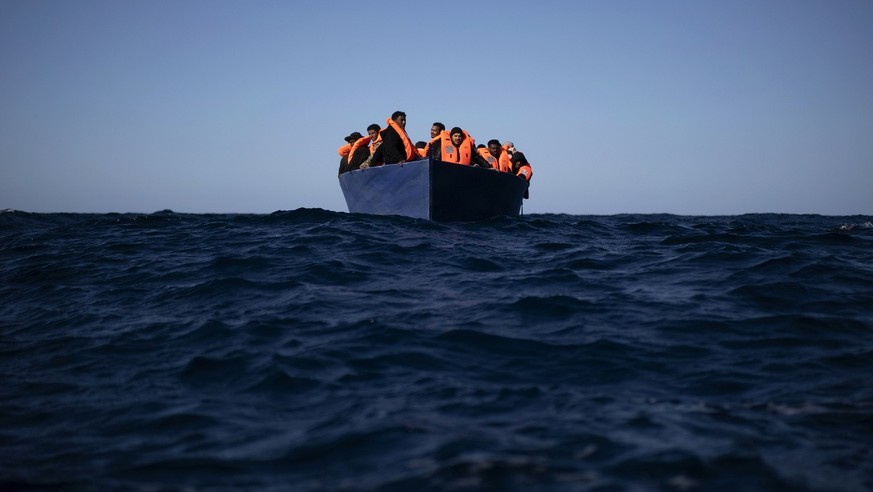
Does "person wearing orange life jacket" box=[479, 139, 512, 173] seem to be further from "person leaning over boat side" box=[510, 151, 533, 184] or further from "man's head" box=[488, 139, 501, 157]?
"person leaning over boat side" box=[510, 151, 533, 184]

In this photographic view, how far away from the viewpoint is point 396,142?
16250 mm

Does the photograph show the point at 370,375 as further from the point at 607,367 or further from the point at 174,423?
the point at 607,367

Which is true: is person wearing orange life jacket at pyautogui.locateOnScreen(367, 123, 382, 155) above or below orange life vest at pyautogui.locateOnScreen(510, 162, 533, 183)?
above

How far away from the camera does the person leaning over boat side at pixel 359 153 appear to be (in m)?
18.2

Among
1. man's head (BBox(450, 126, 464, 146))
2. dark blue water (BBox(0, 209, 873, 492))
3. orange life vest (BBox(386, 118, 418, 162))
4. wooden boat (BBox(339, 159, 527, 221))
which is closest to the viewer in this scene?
dark blue water (BBox(0, 209, 873, 492))

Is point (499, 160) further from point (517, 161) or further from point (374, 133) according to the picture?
point (374, 133)

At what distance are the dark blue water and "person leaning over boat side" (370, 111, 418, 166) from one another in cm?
566

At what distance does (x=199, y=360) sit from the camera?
5.88m

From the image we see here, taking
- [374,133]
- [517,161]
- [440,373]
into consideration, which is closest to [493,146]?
[517,161]

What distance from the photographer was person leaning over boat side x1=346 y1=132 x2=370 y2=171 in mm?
18188

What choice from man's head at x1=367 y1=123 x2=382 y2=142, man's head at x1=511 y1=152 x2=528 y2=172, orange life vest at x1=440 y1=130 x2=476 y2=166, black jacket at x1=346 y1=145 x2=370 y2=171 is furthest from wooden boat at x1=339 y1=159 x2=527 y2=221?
man's head at x1=511 y1=152 x2=528 y2=172

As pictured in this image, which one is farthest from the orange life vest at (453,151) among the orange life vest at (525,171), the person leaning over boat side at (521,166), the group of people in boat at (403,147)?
the orange life vest at (525,171)

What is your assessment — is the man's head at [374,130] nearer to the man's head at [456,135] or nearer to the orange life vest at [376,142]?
the orange life vest at [376,142]

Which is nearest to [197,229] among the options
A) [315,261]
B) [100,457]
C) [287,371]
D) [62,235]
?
[62,235]
